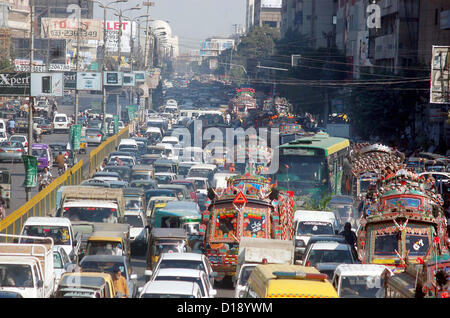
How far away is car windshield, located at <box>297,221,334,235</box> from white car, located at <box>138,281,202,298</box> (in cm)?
1182

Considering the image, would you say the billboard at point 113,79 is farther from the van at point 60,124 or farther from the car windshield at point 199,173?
the car windshield at point 199,173

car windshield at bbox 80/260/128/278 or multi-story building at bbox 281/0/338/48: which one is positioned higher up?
multi-story building at bbox 281/0/338/48

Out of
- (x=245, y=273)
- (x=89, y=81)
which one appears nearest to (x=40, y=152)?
(x=89, y=81)

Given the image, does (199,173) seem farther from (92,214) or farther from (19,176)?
(92,214)

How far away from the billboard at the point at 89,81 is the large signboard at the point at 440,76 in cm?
2443

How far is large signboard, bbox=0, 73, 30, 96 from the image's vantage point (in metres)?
36.9

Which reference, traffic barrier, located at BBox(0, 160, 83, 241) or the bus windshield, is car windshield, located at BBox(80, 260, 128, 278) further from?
the bus windshield

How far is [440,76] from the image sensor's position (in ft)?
145

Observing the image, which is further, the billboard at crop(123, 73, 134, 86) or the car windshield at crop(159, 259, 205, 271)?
the billboard at crop(123, 73, 134, 86)

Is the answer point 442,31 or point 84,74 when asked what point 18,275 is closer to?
point 84,74

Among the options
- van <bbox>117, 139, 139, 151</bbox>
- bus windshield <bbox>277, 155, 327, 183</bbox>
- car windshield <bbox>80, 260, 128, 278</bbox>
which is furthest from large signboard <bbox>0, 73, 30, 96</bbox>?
car windshield <bbox>80, 260, 128, 278</bbox>

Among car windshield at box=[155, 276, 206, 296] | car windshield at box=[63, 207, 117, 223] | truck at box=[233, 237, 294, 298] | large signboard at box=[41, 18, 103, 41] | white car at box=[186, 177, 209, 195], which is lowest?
white car at box=[186, 177, 209, 195]

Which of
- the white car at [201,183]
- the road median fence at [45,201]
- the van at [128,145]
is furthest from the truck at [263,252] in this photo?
the van at [128,145]
